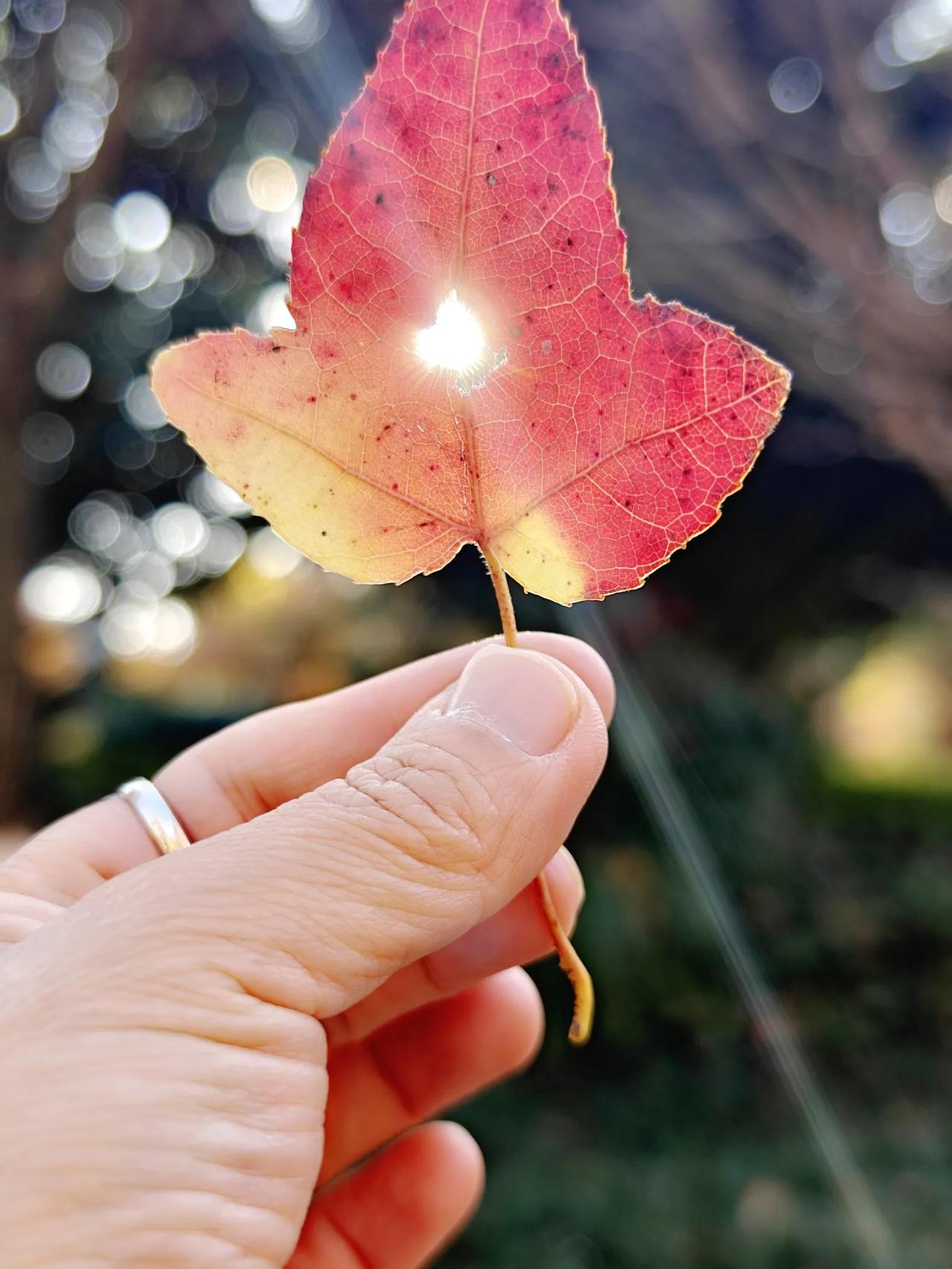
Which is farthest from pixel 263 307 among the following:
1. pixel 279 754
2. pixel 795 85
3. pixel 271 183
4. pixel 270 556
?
pixel 279 754

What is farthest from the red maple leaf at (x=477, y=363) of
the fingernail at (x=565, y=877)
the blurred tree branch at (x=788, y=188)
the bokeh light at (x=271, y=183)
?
the bokeh light at (x=271, y=183)

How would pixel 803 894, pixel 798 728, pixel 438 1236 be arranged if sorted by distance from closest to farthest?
pixel 438 1236 < pixel 803 894 < pixel 798 728

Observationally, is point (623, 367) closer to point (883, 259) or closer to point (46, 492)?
point (883, 259)

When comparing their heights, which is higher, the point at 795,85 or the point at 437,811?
the point at 437,811

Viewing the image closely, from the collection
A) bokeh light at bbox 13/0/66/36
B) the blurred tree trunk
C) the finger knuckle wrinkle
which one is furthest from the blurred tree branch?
bokeh light at bbox 13/0/66/36

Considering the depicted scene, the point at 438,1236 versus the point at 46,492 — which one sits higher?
the point at 46,492

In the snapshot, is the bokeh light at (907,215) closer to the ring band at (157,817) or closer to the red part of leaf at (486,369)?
the red part of leaf at (486,369)

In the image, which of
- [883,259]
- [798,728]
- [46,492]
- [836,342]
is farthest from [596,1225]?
[46,492]

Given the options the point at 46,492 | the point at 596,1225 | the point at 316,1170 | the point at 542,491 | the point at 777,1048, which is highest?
the point at 542,491

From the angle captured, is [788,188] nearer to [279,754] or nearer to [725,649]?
[725,649]
